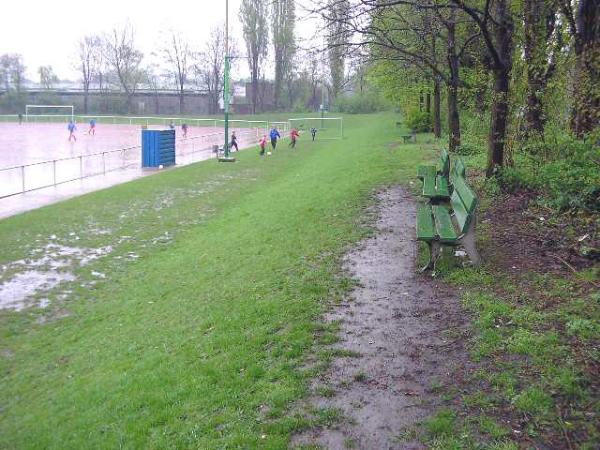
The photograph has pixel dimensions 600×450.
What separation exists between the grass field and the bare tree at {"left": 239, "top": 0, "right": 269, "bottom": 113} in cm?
6906

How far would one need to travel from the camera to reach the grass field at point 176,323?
15.9 feet

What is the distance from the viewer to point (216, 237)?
467 inches

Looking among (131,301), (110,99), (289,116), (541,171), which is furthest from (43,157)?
(110,99)

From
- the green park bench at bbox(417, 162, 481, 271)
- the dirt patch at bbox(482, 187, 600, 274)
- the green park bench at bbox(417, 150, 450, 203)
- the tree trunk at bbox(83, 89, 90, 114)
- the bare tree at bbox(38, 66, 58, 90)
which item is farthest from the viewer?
the bare tree at bbox(38, 66, 58, 90)

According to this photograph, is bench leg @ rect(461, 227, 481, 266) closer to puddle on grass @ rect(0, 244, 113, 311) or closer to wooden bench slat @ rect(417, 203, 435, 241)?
wooden bench slat @ rect(417, 203, 435, 241)

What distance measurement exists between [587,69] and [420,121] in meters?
25.2

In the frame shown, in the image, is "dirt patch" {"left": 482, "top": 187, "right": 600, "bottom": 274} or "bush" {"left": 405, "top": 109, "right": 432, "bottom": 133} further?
"bush" {"left": 405, "top": 109, "right": 432, "bottom": 133}

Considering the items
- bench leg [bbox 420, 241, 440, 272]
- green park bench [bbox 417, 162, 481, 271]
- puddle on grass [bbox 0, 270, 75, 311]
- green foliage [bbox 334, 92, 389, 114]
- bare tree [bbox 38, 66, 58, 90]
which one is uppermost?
bare tree [bbox 38, 66, 58, 90]

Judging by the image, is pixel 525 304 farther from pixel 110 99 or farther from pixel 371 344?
pixel 110 99

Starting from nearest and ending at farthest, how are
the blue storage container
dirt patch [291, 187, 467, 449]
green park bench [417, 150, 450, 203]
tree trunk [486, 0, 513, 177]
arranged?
dirt patch [291, 187, 467, 449] → green park bench [417, 150, 450, 203] → tree trunk [486, 0, 513, 177] → the blue storage container

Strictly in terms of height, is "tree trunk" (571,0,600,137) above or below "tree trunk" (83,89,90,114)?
below

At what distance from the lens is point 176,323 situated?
7.27 m

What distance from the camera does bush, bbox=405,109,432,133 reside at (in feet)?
111

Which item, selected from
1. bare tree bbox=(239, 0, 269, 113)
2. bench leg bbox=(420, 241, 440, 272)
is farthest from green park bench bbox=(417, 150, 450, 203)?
bare tree bbox=(239, 0, 269, 113)
